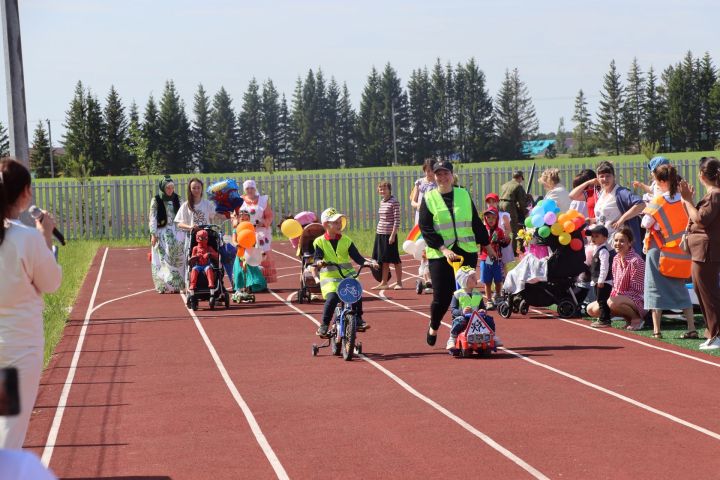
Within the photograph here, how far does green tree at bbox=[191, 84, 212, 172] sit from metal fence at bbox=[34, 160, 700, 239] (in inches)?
3418

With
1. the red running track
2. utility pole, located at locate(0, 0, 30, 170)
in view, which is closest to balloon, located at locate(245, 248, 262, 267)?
the red running track

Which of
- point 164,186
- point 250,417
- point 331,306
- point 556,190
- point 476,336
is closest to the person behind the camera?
point 250,417

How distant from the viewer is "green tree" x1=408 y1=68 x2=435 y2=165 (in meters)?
136

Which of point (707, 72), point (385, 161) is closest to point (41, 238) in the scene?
point (707, 72)

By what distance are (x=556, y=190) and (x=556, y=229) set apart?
119 centimetres

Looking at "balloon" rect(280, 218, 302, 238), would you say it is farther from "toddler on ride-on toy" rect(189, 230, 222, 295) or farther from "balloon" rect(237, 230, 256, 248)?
"balloon" rect(237, 230, 256, 248)

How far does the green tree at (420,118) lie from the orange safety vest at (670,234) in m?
122

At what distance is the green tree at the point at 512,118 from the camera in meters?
134

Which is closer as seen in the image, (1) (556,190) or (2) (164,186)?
(1) (556,190)

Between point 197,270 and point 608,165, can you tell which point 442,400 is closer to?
point 608,165

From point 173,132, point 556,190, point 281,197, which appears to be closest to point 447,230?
point 556,190

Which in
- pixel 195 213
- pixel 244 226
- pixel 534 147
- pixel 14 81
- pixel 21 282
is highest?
pixel 14 81

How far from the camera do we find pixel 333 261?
1284 cm

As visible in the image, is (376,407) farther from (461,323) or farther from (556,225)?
(556,225)
